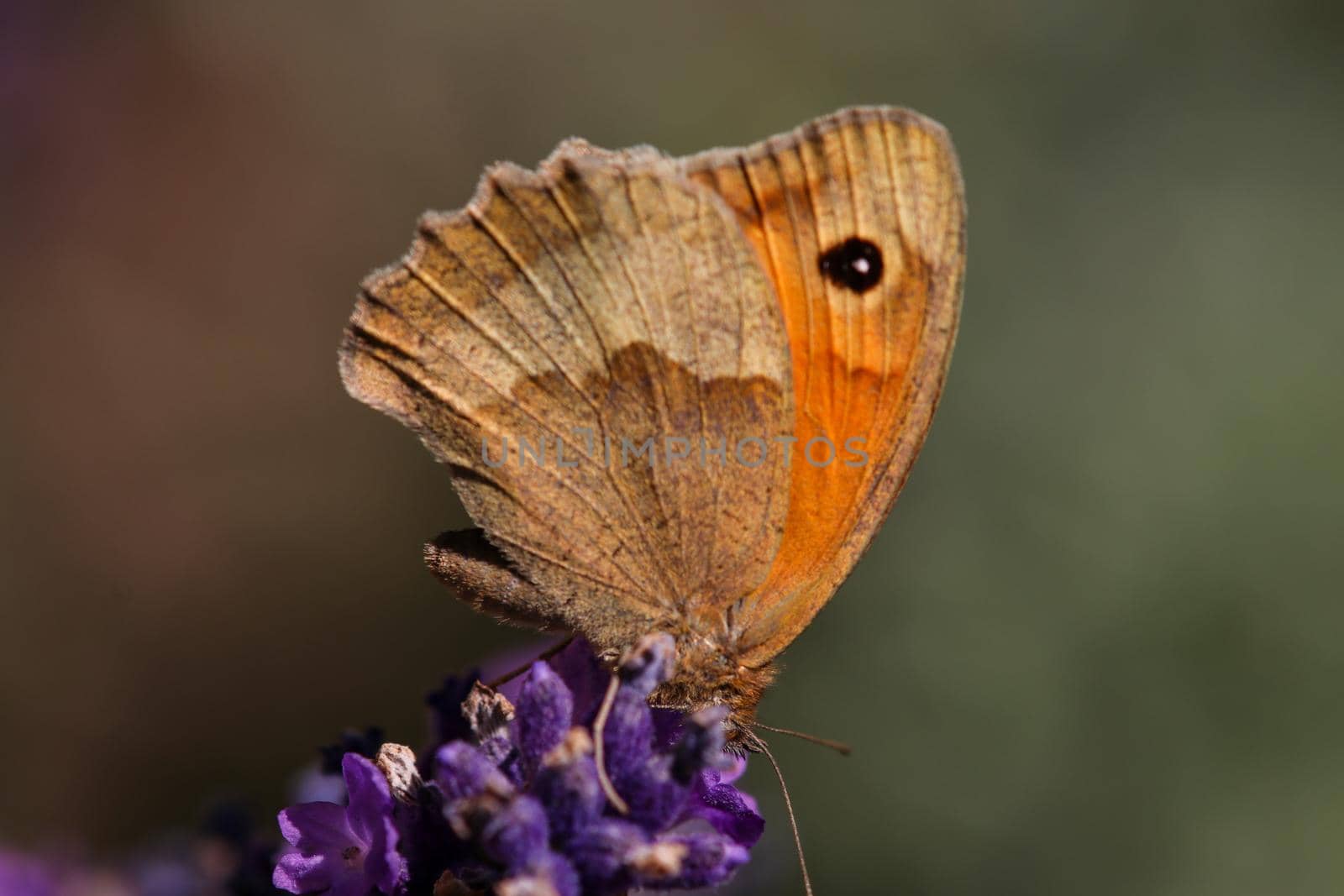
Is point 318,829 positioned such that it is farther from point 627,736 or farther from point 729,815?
point 729,815

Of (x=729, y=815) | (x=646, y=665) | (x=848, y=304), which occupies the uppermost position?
(x=848, y=304)

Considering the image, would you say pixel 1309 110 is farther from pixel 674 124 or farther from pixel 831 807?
pixel 831 807

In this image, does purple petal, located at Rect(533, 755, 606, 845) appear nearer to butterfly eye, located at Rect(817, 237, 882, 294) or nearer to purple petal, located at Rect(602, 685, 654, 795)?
purple petal, located at Rect(602, 685, 654, 795)

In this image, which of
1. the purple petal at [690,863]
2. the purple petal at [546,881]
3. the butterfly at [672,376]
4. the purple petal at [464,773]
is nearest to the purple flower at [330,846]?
the purple petal at [464,773]

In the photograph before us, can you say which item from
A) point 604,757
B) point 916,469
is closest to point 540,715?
point 604,757

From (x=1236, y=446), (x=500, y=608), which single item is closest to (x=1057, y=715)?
(x=1236, y=446)

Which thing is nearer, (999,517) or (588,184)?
(588,184)

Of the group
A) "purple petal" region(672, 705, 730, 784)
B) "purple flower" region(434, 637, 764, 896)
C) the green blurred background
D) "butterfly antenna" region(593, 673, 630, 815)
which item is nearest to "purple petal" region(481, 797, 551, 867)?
"purple flower" region(434, 637, 764, 896)
